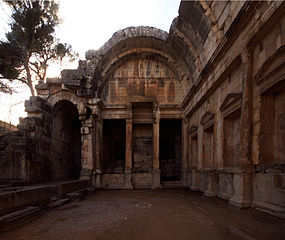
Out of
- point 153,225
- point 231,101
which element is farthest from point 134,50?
point 153,225

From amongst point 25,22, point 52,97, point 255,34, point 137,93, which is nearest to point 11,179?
point 52,97

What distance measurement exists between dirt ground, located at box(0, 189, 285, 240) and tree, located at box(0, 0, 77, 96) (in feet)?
→ 37.5

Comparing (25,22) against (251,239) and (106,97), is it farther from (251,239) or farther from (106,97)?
(251,239)

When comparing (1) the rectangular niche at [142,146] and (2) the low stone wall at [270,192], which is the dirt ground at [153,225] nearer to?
(2) the low stone wall at [270,192]

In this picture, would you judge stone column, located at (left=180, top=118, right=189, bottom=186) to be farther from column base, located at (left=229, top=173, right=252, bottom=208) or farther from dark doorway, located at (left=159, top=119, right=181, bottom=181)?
column base, located at (left=229, top=173, right=252, bottom=208)

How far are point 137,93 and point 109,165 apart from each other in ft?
16.2

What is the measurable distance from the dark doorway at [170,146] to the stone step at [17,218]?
8992 mm

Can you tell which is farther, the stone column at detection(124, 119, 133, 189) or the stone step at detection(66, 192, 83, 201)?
the stone column at detection(124, 119, 133, 189)

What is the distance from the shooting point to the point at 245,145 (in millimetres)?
4305

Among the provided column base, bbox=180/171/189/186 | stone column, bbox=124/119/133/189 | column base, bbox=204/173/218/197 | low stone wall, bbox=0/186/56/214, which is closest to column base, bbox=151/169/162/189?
stone column, bbox=124/119/133/189

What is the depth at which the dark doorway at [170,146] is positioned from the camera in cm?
1223

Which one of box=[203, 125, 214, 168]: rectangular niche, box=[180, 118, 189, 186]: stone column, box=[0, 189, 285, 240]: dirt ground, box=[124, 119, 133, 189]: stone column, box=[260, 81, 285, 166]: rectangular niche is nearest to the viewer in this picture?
box=[0, 189, 285, 240]: dirt ground

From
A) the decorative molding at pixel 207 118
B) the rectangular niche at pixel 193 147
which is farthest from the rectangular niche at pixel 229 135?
the rectangular niche at pixel 193 147

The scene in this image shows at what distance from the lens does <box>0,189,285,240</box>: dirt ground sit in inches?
121
